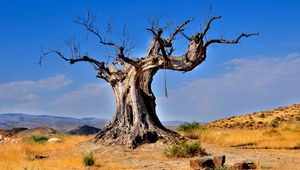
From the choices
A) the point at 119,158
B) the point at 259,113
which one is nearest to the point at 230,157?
the point at 119,158

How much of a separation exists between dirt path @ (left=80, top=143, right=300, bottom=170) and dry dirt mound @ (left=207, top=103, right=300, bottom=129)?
27932 millimetres

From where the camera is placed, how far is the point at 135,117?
22031 millimetres

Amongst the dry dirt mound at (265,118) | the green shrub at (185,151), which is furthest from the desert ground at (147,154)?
the dry dirt mound at (265,118)

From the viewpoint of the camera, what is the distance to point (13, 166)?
15891mm

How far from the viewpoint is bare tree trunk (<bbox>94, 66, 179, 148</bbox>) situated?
70.1 feet

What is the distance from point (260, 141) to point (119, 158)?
874 cm

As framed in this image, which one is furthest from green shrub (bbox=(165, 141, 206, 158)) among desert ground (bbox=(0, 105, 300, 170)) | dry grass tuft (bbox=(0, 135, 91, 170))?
dry grass tuft (bbox=(0, 135, 91, 170))

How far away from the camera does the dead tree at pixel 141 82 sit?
20906 mm

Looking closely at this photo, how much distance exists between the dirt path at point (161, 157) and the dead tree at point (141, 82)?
2.61 feet

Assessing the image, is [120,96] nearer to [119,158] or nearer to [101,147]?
[101,147]

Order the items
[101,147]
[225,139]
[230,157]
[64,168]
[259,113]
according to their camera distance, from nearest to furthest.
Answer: [64,168] < [230,157] < [101,147] < [225,139] < [259,113]

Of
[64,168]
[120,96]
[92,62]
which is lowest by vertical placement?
[64,168]

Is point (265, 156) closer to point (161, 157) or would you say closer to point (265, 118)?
point (161, 157)

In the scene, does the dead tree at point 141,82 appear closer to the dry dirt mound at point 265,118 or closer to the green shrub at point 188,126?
the green shrub at point 188,126
